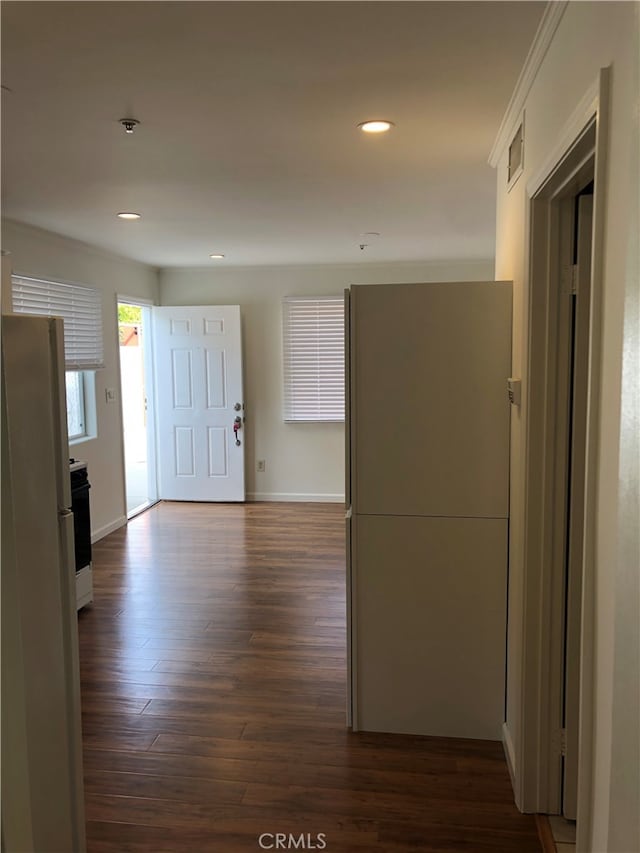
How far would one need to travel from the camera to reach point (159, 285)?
23.5 feet

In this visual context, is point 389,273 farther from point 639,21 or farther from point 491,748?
point 639,21

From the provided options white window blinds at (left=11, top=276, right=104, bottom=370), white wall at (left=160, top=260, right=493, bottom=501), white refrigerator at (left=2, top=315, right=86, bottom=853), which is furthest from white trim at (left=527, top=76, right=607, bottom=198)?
white wall at (left=160, top=260, right=493, bottom=501)

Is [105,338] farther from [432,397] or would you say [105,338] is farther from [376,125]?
[432,397]

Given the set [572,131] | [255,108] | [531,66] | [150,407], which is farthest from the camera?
A: [150,407]

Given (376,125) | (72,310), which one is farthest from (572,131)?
(72,310)

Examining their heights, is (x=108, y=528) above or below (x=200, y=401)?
below

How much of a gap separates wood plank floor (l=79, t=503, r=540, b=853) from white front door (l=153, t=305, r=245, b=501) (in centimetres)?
241

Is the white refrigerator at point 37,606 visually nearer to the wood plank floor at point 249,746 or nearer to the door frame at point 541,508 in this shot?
the wood plank floor at point 249,746

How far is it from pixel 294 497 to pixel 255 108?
5.13 metres

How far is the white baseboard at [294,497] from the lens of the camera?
713cm

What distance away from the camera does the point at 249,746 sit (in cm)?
273

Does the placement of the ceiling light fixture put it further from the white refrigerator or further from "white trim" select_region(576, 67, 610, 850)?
"white trim" select_region(576, 67, 610, 850)

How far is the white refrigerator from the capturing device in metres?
1.52

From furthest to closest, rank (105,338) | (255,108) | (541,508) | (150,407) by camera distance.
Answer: (150,407) < (105,338) < (255,108) < (541,508)
